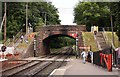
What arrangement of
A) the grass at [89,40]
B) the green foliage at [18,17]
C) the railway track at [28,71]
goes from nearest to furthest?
the railway track at [28,71]
the grass at [89,40]
the green foliage at [18,17]

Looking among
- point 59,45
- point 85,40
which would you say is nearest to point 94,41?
point 85,40

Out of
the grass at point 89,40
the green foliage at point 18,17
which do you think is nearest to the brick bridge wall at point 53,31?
the grass at point 89,40

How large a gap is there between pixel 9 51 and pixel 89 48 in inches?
443

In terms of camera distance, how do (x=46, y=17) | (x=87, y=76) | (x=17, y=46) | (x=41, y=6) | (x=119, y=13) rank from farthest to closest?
(x=46, y=17), (x=41, y=6), (x=17, y=46), (x=119, y=13), (x=87, y=76)

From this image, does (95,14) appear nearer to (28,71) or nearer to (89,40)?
(89,40)

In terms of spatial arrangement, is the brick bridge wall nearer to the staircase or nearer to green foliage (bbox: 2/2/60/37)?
the staircase

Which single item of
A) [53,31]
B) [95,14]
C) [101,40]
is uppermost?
[95,14]

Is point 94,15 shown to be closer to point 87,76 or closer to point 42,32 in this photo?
point 42,32

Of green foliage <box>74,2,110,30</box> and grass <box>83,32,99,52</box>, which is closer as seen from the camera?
grass <box>83,32,99,52</box>

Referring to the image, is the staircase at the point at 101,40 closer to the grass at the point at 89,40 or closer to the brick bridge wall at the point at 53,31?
the grass at the point at 89,40

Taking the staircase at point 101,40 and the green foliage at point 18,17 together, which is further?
the green foliage at point 18,17

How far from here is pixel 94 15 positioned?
72.4 m

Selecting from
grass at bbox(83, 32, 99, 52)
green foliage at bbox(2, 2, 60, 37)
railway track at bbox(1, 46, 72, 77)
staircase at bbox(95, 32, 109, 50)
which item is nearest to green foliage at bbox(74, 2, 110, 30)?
green foliage at bbox(2, 2, 60, 37)

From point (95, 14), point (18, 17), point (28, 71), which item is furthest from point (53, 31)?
point (28, 71)
